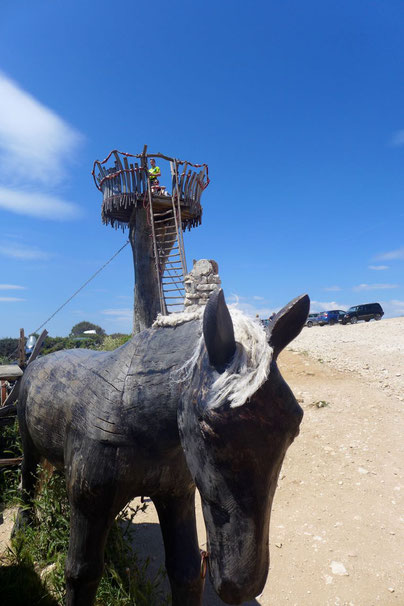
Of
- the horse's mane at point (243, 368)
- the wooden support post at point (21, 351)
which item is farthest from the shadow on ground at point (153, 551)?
the horse's mane at point (243, 368)

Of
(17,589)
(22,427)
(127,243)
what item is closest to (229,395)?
(22,427)

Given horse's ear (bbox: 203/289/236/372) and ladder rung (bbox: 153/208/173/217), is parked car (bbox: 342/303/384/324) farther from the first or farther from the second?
horse's ear (bbox: 203/289/236/372)

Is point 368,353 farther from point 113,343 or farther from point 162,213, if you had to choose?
point 113,343

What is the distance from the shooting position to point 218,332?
51.2 inches

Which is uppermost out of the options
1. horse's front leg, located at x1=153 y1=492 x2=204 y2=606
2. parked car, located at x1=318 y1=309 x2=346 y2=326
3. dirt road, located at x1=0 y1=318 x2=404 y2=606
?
parked car, located at x1=318 y1=309 x2=346 y2=326

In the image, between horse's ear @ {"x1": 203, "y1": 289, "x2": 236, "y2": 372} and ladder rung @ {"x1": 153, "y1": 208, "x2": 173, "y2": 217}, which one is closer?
horse's ear @ {"x1": 203, "y1": 289, "x2": 236, "y2": 372}

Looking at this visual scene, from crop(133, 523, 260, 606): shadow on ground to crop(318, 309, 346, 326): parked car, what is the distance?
82.7 ft

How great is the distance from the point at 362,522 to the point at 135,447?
377cm

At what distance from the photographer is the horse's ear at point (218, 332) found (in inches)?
50.3

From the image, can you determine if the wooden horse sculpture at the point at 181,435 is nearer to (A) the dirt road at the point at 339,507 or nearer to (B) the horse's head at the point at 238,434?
(B) the horse's head at the point at 238,434

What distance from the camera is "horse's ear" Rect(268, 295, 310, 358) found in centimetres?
135

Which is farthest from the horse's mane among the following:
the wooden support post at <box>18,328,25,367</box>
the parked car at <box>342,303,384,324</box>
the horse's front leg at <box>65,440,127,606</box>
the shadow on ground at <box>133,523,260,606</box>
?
the parked car at <box>342,303,384,324</box>

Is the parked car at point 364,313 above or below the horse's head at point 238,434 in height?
above

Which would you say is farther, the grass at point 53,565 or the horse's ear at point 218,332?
the grass at point 53,565
